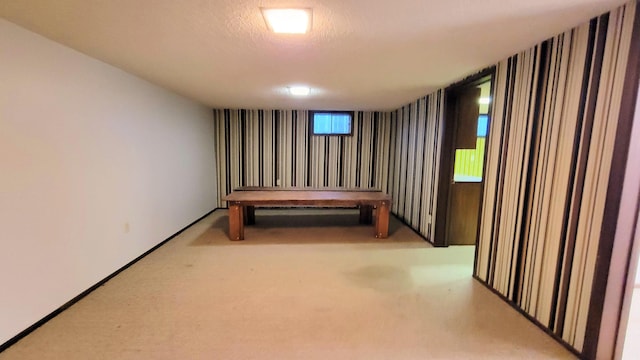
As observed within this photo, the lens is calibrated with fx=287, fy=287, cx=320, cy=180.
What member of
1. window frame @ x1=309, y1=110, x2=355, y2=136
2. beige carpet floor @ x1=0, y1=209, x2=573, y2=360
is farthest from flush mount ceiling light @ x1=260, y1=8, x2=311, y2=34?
window frame @ x1=309, y1=110, x2=355, y2=136

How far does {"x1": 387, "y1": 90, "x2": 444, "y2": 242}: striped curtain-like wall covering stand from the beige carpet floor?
2.64 feet

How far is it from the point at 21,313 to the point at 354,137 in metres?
5.22

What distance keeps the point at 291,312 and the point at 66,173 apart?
2.09m

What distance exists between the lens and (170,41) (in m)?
2.11

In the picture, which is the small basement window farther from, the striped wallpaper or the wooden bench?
the striped wallpaper

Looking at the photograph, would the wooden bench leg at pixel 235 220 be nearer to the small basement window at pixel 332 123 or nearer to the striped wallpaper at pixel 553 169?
the small basement window at pixel 332 123

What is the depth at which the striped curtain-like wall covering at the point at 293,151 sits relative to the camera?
230 inches

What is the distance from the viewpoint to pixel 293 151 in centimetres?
596

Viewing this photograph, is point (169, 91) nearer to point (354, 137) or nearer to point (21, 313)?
point (21, 313)

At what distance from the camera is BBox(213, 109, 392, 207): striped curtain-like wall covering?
584 cm

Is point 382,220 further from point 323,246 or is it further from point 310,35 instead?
point 310,35

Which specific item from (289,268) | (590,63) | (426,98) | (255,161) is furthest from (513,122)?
(255,161)

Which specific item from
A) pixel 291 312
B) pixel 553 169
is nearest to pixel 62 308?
pixel 291 312

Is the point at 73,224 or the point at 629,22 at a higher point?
the point at 629,22
